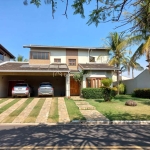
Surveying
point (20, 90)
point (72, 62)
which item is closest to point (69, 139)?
point (20, 90)

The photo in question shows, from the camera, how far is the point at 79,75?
70.6ft

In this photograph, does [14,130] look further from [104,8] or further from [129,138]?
[104,8]

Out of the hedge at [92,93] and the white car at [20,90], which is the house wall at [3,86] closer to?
the white car at [20,90]

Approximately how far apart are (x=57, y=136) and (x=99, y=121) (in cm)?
305

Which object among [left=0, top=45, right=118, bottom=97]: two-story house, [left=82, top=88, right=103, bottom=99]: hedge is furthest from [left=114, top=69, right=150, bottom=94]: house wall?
[left=82, top=88, right=103, bottom=99]: hedge

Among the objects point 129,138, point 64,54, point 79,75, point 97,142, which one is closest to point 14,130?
point 97,142

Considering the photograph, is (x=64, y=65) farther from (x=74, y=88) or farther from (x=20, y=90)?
(x=20, y=90)

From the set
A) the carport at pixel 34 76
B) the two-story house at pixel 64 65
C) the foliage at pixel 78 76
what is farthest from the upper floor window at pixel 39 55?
the foliage at pixel 78 76

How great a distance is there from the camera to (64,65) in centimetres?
2325

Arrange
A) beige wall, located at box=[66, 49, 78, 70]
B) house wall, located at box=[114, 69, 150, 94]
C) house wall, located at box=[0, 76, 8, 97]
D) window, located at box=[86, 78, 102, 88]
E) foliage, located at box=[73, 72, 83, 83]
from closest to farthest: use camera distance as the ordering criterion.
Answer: house wall, located at box=[0, 76, 8, 97] → house wall, located at box=[114, 69, 150, 94] → window, located at box=[86, 78, 102, 88] → foliage, located at box=[73, 72, 83, 83] → beige wall, located at box=[66, 49, 78, 70]

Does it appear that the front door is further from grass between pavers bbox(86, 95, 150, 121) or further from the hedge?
grass between pavers bbox(86, 95, 150, 121)

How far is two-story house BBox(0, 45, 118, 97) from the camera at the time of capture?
837 inches

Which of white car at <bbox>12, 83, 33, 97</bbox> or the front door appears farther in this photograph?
the front door

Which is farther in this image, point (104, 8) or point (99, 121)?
point (99, 121)
